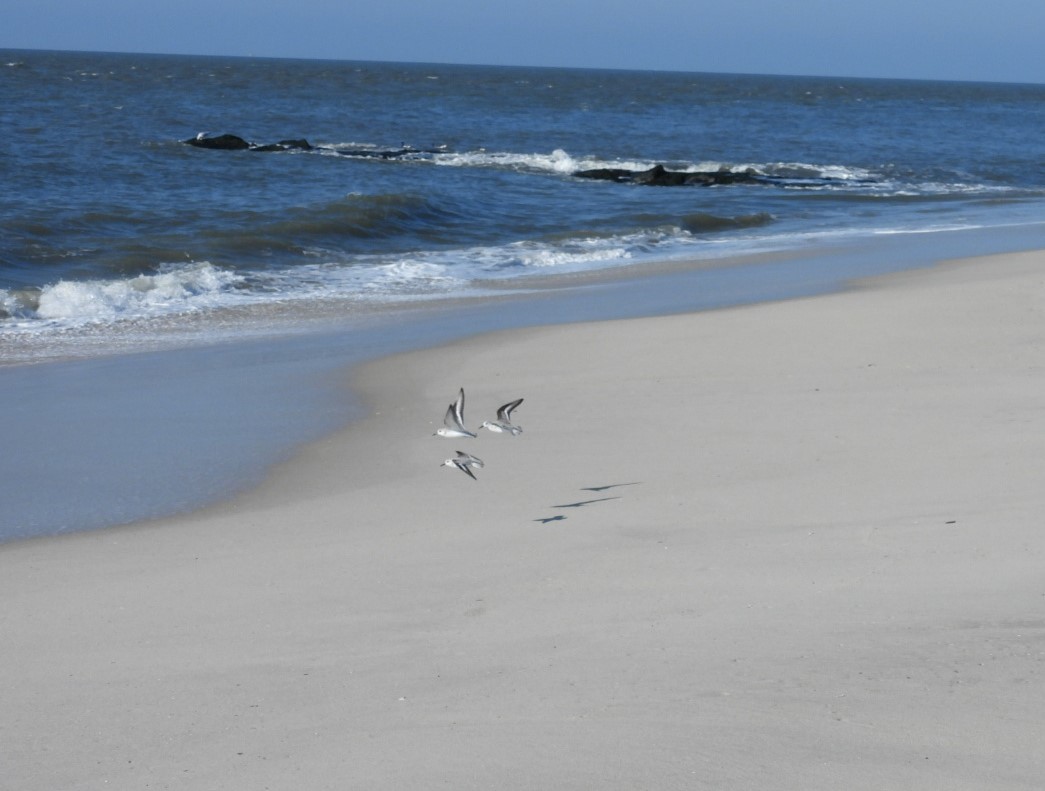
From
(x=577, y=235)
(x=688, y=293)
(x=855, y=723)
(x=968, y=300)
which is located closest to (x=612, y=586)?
(x=855, y=723)

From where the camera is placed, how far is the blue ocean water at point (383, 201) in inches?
520

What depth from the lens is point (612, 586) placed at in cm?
469

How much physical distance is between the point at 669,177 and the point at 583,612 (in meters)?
25.1

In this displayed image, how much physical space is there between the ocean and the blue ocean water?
0.25 feet

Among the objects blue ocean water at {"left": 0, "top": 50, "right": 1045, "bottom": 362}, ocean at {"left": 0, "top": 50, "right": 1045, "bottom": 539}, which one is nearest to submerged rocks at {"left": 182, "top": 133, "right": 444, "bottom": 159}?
ocean at {"left": 0, "top": 50, "right": 1045, "bottom": 539}

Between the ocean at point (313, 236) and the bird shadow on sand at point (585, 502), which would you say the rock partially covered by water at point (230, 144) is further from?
the bird shadow on sand at point (585, 502)

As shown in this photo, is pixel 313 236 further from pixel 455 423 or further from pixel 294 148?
pixel 294 148

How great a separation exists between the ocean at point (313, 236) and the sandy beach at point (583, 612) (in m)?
1.05

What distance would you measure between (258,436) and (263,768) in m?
3.89

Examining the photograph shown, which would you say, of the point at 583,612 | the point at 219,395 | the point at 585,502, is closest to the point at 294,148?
the point at 219,395

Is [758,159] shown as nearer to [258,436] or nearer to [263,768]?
[258,436]

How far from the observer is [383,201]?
1998 centimetres

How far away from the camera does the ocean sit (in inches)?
298

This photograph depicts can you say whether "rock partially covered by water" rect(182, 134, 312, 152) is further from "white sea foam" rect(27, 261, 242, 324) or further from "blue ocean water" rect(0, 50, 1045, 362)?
"white sea foam" rect(27, 261, 242, 324)
